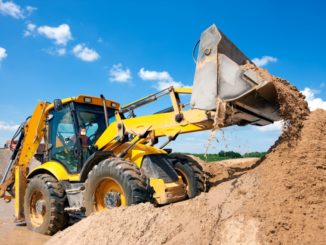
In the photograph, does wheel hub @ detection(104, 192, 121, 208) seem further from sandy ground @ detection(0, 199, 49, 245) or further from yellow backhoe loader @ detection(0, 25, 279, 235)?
sandy ground @ detection(0, 199, 49, 245)

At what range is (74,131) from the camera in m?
7.11

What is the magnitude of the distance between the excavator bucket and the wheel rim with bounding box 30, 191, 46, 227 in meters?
4.02

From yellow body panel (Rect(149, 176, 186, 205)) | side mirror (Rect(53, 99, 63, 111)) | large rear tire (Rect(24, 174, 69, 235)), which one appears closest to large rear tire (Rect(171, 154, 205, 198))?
yellow body panel (Rect(149, 176, 186, 205))

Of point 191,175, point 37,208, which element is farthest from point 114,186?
point 37,208

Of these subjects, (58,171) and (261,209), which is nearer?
(261,209)

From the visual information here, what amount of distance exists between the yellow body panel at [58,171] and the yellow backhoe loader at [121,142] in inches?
0.8

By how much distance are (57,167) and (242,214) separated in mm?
4381

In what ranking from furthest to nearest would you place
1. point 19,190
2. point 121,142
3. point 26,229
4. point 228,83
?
point 19,190 < point 26,229 < point 121,142 < point 228,83

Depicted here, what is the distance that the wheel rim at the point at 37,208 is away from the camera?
24.0 ft

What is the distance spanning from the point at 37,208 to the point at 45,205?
364mm

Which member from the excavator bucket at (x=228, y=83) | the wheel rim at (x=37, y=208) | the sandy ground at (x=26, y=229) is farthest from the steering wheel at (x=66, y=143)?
the excavator bucket at (x=228, y=83)

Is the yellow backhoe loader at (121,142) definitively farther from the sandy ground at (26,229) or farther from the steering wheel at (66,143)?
the sandy ground at (26,229)

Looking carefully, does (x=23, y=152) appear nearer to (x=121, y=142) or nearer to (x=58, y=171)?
(x=58, y=171)

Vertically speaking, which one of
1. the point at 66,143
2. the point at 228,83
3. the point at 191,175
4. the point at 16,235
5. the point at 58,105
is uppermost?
the point at 58,105
